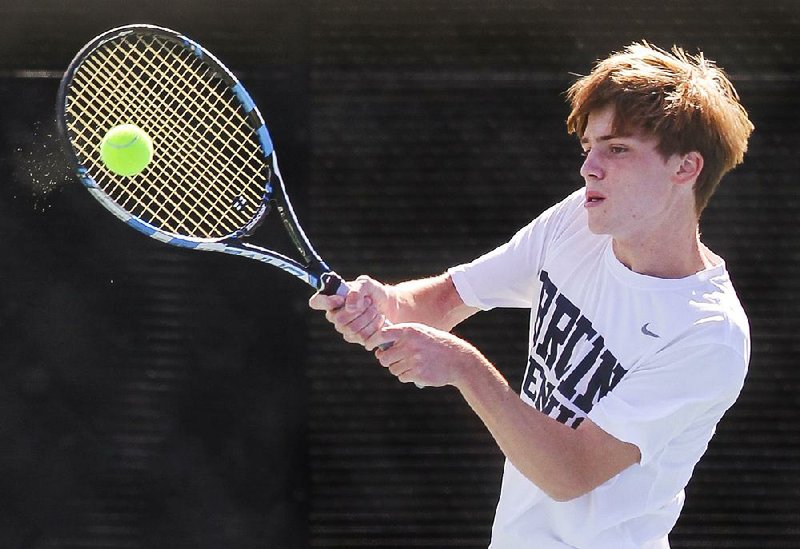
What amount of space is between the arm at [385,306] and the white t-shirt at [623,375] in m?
0.23

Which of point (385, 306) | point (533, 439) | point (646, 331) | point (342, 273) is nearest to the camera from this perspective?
point (533, 439)

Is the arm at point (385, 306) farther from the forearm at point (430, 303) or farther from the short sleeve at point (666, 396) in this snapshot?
the short sleeve at point (666, 396)

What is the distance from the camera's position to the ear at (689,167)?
2369mm

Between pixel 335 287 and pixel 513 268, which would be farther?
pixel 513 268

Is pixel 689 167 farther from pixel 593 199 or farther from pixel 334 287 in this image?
pixel 334 287

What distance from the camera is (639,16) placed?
3961 millimetres

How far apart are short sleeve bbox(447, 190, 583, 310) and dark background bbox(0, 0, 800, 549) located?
124 cm

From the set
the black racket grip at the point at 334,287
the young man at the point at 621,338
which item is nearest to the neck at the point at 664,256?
the young man at the point at 621,338

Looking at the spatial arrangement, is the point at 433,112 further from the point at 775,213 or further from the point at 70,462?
the point at 70,462

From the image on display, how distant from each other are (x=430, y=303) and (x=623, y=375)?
1.82ft

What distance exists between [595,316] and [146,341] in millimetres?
1950

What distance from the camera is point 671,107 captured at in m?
2.35

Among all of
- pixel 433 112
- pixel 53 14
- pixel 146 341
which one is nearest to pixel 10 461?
pixel 146 341

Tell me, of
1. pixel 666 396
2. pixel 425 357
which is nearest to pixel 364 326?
pixel 425 357
